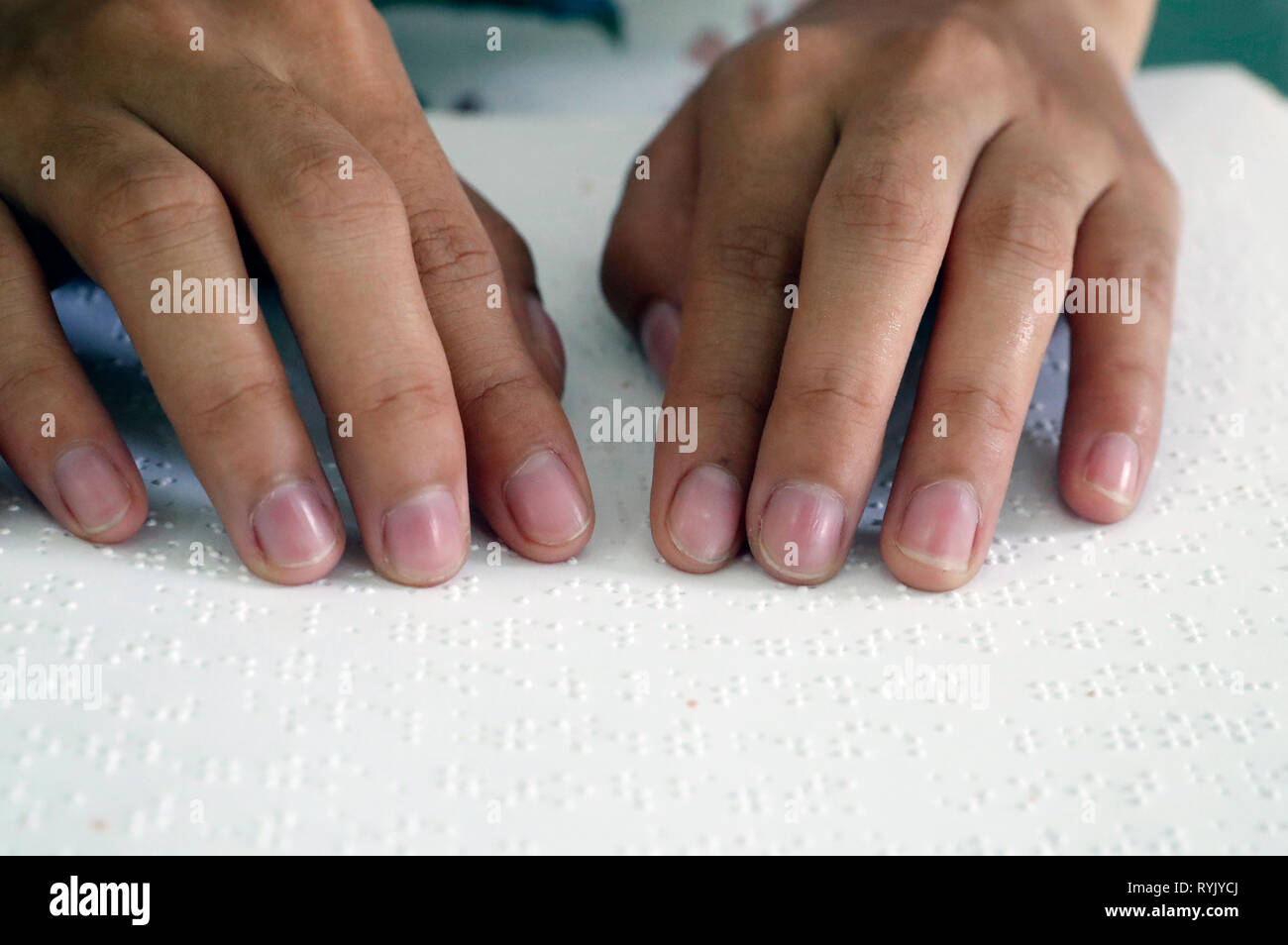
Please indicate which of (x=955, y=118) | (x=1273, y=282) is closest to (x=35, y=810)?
(x=955, y=118)

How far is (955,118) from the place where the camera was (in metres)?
0.54

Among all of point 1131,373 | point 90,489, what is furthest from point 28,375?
point 1131,373

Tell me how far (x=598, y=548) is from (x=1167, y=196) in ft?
1.28

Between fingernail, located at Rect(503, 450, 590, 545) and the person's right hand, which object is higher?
the person's right hand

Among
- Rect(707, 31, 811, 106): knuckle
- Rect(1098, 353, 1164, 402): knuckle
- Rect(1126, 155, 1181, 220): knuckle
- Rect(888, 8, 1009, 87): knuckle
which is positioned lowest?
Rect(1098, 353, 1164, 402): knuckle

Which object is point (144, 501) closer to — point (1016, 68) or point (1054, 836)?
point (1054, 836)

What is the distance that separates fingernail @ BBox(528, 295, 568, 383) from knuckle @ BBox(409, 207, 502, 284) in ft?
0.22

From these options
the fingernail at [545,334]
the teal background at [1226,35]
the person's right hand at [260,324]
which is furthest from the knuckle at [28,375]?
the teal background at [1226,35]

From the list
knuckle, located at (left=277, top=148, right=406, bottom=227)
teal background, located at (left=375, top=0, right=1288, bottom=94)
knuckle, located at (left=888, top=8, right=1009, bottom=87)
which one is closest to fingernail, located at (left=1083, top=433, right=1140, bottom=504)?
knuckle, located at (left=888, top=8, right=1009, bottom=87)

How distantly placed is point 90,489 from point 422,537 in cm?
14

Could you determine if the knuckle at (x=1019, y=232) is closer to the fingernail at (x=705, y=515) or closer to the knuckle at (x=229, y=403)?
the fingernail at (x=705, y=515)

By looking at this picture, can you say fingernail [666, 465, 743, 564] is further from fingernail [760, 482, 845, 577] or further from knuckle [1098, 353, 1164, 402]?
knuckle [1098, 353, 1164, 402]

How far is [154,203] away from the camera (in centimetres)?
42

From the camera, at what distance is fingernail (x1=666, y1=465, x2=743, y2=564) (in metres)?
0.43
